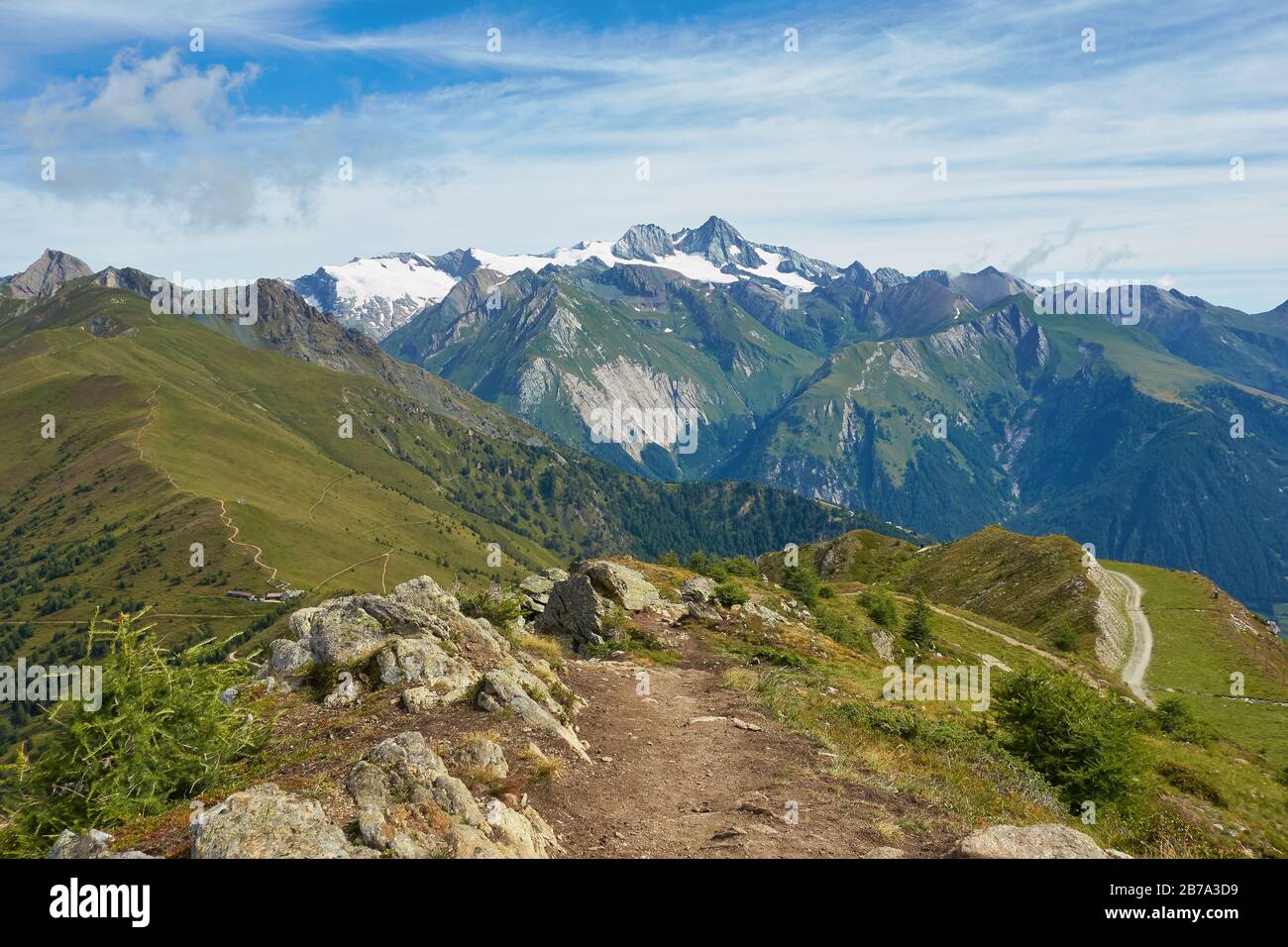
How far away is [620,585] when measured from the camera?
53.5 meters

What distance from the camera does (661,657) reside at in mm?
42781

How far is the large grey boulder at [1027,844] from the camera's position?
15180 mm

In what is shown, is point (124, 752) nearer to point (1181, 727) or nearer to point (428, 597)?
point (428, 597)

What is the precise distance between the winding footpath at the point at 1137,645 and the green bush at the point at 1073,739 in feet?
193

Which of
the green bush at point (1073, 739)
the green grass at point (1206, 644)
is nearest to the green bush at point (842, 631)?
the green bush at point (1073, 739)

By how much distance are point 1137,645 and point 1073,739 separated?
3450 inches

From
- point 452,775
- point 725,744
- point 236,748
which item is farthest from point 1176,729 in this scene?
point 236,748

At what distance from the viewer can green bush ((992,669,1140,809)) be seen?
29.7 metres

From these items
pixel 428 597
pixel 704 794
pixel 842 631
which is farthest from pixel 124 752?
pixel 842 631
